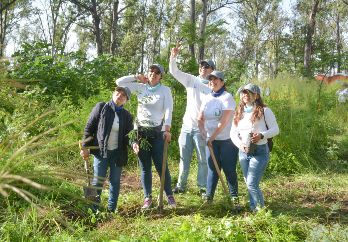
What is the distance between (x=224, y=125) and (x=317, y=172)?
2.70 metres

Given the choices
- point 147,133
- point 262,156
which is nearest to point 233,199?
point 262,156

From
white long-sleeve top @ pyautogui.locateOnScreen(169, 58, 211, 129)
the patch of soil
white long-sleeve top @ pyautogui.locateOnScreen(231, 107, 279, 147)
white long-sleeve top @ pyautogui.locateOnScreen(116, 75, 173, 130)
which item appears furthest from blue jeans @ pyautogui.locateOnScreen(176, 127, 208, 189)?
white long-sleeve top @ pyautogui.locateOnScreen(231, 107, 279, 147)

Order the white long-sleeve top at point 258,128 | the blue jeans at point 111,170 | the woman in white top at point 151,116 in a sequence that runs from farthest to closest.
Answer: the woman in white top at point 151,116 < the blue jeans at point 111,170 < the white long-sleeve top at point 258,128

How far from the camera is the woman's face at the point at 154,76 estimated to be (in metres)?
4.45

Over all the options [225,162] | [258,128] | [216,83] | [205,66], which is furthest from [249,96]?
[205,66]

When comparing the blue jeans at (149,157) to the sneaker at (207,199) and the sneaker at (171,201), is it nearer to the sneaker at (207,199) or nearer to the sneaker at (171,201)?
the sneaker at (171,201)

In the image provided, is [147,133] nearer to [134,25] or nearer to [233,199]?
[233,199]

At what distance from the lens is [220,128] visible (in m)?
4.45

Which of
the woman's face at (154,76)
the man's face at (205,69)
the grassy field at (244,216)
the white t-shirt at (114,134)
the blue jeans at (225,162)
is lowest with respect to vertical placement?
the grassy field at (244,216)

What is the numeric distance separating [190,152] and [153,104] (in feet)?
3.23

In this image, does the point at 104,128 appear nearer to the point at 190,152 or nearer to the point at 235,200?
the point at 190,152

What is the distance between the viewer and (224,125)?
4.46 meters

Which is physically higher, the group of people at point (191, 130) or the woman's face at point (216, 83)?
the woman's face at point (216, 83)

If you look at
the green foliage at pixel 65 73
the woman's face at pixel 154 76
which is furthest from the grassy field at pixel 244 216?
the green foliage at pixel 65 73
